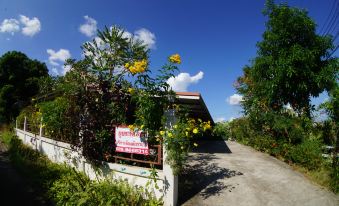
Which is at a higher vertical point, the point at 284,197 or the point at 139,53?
the point at 139,53

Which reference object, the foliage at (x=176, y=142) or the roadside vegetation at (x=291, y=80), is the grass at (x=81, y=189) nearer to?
the foliage at (x=176, y=142)

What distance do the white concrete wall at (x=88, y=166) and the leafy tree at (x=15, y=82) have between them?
12.9 m

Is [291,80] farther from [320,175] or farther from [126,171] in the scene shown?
[126,171]

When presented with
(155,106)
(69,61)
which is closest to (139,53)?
(69,61)

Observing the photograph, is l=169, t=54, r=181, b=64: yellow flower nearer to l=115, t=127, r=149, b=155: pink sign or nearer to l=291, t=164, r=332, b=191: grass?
l=115, t=127, r=149, b=155: pink sign

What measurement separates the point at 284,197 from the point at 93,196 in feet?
14.2

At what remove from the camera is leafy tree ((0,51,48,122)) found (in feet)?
76.5

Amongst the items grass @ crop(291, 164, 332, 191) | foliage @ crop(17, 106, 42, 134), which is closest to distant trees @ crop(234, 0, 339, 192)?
grass @ crop(291, 164, 332, 191)

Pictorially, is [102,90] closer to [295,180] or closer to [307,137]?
[295,180]

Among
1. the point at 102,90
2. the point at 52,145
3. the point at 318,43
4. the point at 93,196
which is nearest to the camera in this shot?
the point at 93,196

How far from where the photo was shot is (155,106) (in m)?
6.19

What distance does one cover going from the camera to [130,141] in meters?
6.54

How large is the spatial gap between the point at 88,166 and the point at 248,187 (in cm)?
426

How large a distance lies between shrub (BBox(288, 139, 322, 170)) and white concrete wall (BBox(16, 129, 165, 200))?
213 inches
